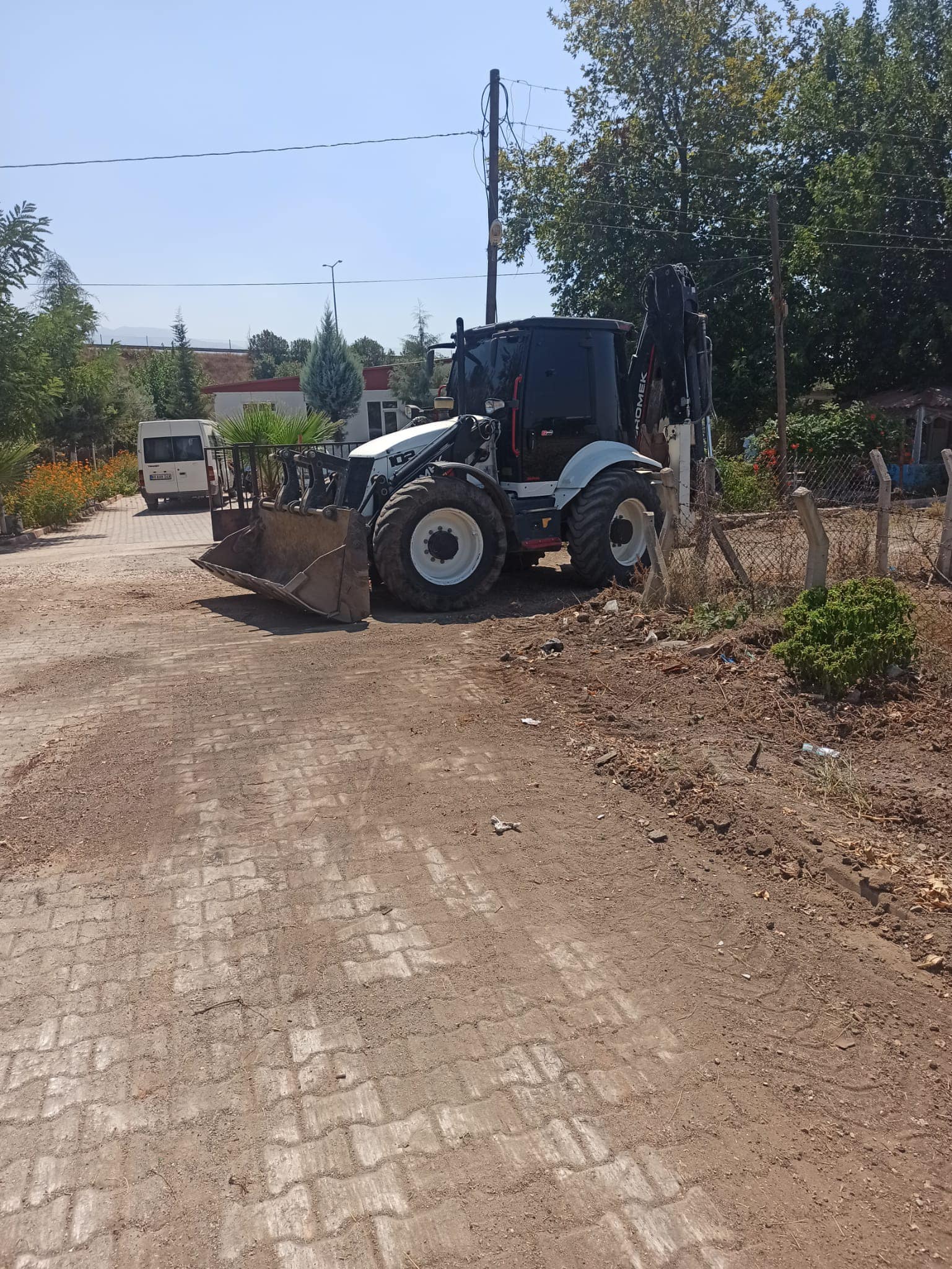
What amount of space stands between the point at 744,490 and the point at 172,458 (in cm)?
1569

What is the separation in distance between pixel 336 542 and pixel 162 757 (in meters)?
3.84

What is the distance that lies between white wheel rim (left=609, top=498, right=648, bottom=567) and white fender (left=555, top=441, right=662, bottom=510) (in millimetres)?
494

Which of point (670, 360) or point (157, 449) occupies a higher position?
point (670, 360)

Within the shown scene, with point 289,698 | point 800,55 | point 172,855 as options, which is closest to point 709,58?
point 800,55

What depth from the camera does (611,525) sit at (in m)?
10.2

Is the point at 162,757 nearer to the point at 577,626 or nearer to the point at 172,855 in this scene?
the point at 172,855

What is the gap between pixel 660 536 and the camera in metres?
8.33

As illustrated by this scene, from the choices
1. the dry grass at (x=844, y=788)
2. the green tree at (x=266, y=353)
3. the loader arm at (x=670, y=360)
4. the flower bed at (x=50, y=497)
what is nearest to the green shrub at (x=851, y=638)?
the dry grass at (x=844, y=788)

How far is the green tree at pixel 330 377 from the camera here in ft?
146

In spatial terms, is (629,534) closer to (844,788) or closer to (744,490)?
(844,788)

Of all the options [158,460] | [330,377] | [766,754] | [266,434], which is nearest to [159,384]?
[330,377]

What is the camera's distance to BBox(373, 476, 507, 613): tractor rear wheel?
30.3 feet

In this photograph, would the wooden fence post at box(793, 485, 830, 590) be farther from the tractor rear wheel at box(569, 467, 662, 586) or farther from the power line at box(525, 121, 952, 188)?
the power line at box(525, 121, 952, 188)

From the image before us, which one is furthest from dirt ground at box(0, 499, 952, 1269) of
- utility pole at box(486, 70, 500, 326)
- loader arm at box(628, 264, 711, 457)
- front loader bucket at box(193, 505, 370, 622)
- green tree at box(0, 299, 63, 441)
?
green tree at box(0, 299, 63, 441)
